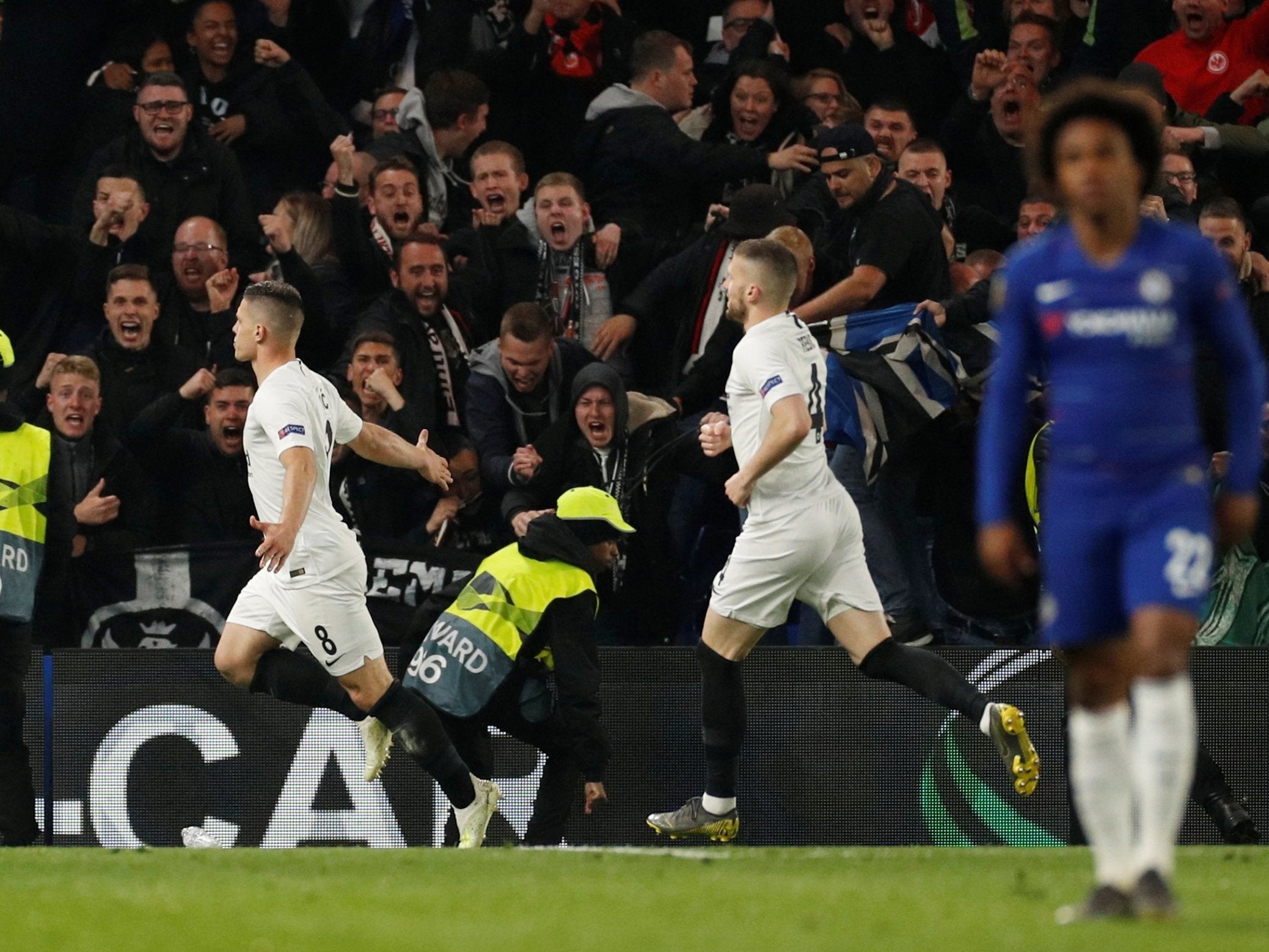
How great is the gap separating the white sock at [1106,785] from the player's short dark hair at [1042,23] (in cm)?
726

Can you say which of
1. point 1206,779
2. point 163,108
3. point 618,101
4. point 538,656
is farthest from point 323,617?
point 618,101

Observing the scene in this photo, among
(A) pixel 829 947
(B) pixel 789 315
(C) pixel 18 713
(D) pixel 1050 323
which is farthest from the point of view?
(C) pixel 18 713

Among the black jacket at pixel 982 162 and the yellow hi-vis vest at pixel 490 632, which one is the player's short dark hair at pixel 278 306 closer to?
the yellow hi-vis vest at pixel 490 632

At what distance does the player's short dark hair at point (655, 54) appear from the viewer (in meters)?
11.2

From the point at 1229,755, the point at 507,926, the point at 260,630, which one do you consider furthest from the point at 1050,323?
the point at 1229,755

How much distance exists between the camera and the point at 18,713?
28.9 ft

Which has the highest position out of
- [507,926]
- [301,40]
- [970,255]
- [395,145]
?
[301,40]

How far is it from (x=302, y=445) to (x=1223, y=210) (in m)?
4.46

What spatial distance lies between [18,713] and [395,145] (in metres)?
3.96

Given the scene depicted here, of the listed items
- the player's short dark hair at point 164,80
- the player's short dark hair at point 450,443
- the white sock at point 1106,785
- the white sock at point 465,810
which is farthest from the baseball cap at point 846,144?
the white sock at point 1106,785

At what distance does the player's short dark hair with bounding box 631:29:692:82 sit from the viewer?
11211 millimetres

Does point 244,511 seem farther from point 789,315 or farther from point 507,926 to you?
point 507,926

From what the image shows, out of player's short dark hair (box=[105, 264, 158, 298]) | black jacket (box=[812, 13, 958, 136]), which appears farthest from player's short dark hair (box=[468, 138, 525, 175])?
black jacket (box=[812, 13, 958, 136])

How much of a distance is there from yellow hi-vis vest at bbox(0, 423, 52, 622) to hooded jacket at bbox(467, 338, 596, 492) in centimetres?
205
